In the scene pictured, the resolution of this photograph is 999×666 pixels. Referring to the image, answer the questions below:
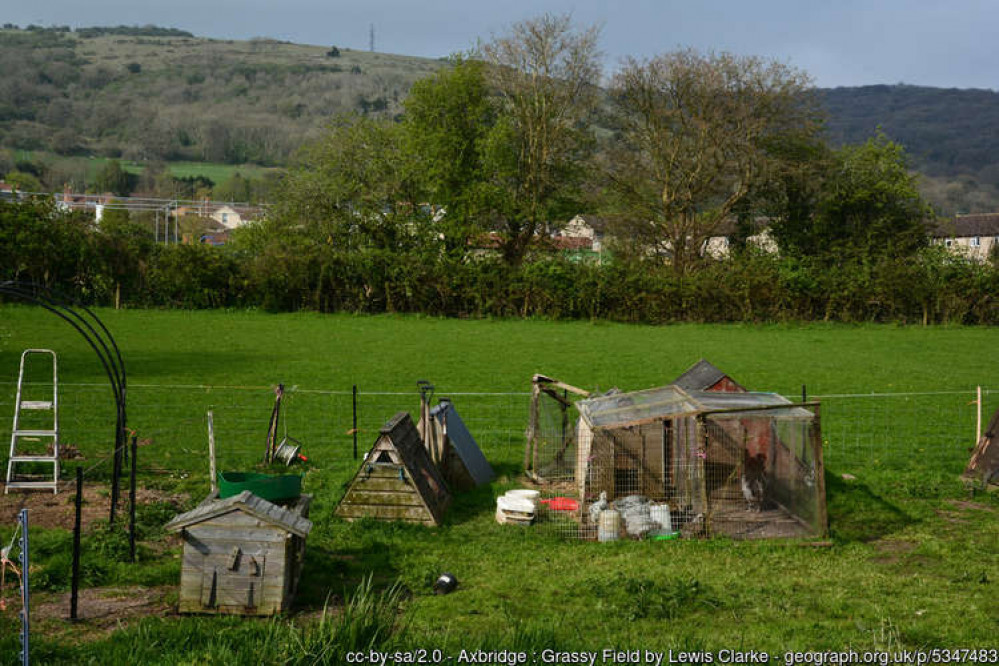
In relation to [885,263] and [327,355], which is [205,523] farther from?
[885,263]

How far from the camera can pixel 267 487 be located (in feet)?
23.4

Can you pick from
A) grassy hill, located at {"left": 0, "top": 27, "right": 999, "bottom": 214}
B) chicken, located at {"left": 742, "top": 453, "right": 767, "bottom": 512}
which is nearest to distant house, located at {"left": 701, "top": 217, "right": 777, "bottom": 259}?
chicken, located at {"left": 742, "top": 453, "right": 767, "bottom": 512}

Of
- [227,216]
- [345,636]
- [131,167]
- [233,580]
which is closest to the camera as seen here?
[345,636]

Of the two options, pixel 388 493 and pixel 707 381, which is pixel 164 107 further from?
pixel 388 493

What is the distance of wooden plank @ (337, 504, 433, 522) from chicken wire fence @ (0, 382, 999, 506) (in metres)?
1.88

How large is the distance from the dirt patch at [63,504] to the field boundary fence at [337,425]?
2.15 ft

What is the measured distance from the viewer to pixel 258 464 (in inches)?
393

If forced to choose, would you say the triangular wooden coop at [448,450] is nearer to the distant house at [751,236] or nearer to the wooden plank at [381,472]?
the wooden plank at [381,472]

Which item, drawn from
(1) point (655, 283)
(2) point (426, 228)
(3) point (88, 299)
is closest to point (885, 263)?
(1) point (655, 283)

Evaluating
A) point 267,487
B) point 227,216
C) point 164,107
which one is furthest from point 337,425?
point 164,107

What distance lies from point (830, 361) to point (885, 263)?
14575 millimetres

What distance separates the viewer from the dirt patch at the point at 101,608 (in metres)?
5.57

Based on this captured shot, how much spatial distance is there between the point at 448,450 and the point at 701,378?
3.24 meters

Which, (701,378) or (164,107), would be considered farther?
(164,107)
